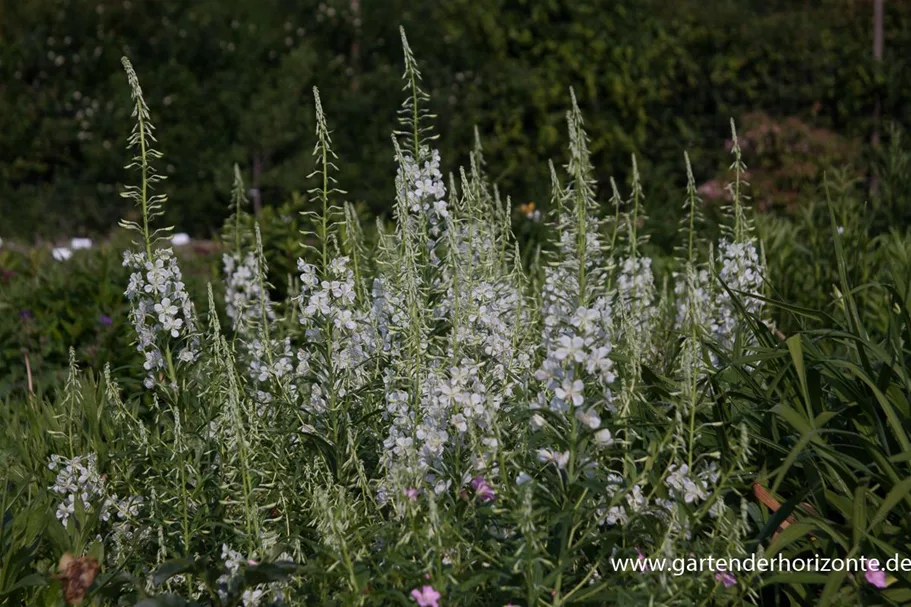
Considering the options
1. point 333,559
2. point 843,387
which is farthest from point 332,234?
point 843,387

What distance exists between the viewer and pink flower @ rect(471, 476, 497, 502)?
2609mm

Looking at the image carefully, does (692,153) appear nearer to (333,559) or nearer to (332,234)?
(332,234)

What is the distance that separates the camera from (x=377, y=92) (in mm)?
9719

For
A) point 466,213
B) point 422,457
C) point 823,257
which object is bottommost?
point 823,257

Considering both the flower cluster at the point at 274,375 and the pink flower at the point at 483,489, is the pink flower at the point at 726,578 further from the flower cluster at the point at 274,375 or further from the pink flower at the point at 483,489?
the flower cluster at the point at 274,375

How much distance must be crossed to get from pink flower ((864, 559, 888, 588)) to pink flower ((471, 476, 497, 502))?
0.96 meters

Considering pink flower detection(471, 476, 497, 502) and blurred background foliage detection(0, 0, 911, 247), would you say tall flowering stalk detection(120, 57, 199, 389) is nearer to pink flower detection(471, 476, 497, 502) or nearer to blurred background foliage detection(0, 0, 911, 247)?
pink flower detection(471, 476, 497, 502)

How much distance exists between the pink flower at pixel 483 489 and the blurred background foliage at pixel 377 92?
693 cm

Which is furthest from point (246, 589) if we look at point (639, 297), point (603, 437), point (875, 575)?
point (639, 297)

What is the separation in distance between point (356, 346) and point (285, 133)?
6714 mm

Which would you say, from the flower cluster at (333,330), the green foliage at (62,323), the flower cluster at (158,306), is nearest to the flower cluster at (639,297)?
the flower cluster at (333,330)

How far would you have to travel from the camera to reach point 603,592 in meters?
2.50

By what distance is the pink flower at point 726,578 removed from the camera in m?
2.59

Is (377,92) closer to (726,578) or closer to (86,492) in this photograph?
(86,492)
